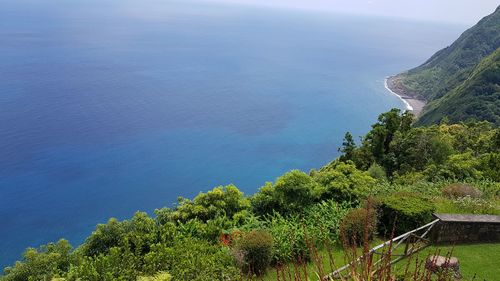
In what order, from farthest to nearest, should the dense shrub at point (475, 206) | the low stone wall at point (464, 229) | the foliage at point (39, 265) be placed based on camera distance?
1. the dense shrub at point (475, 206)
2. the foliage at point (39, 265)
3. the low stone wall at point (464, 229)

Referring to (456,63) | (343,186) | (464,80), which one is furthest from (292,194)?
(456,63)

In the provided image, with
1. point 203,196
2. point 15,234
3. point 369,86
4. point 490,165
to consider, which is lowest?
point 15,234

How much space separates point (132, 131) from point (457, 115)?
189 feet

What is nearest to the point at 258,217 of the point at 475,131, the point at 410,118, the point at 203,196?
the point at 203,196

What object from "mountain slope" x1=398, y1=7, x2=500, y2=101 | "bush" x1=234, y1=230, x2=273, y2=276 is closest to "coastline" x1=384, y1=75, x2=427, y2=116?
"mountain slope" x1=398, y1=7, x2=500, y2=101

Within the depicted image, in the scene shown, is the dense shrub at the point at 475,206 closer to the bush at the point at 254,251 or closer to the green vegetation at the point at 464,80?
the bush at the point at 254,251

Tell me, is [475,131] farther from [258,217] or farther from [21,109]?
[21,109]

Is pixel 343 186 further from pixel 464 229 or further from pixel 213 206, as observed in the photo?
pixel 213 206

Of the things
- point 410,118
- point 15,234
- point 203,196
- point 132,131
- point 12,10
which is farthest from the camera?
point 12,10

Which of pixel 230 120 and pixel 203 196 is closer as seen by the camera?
pixel 203 196

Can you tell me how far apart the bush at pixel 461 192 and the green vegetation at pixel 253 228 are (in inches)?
1.4

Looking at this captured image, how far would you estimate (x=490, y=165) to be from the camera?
2200cm

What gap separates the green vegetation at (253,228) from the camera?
35.9ft

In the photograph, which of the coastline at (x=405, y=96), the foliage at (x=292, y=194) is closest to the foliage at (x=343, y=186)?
the foliage at (x=292, y=194)
